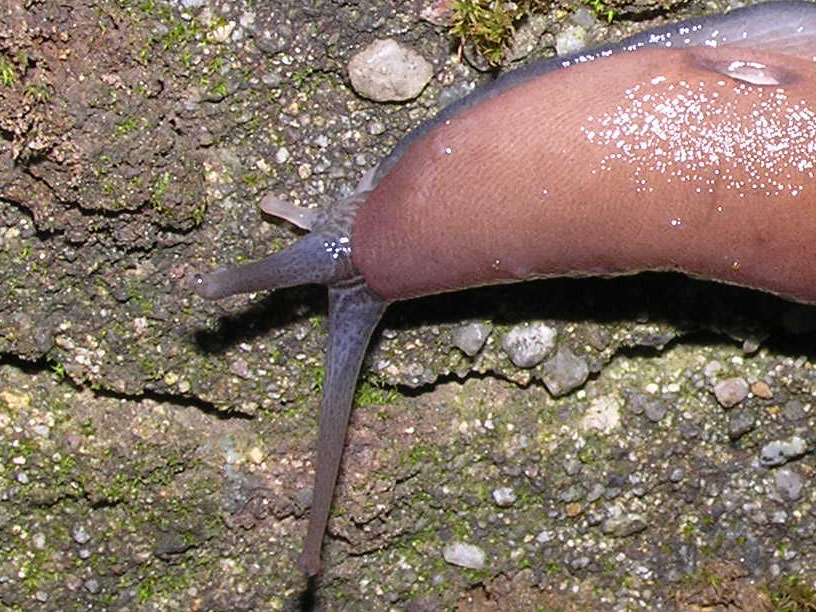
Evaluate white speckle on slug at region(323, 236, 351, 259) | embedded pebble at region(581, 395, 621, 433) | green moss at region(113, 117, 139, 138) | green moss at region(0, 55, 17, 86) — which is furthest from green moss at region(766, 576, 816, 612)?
green moss at region(0, 55, 17, 86)

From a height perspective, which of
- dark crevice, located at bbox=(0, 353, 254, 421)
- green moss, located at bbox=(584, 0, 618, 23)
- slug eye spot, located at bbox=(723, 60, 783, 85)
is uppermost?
green moss, located at bbox=(584, 0, 618, 23)

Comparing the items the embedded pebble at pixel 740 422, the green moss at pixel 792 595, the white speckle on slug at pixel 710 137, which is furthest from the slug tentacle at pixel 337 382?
the green moss at pixel 792 595

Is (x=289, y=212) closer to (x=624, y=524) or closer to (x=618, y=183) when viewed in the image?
(x=618, y=183)

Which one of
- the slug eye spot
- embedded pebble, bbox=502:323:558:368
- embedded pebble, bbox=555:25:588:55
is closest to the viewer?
the slug eye spot

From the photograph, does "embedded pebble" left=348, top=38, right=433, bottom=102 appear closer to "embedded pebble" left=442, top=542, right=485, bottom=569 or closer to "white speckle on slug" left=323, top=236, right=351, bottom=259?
"white speckle on slug" left=323, top=236, right=351, bottom=259

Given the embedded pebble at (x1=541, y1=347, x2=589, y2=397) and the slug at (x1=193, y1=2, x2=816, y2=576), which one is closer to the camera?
the slug at (x1=193, y1=2, x2=816, y2=576)
